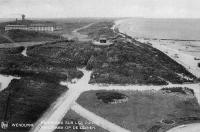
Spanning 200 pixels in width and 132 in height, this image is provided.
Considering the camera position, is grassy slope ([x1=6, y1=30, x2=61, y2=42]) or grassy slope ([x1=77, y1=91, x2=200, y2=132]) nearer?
grassy slope ([x1=77, y1=91, x2=200, y2=132])

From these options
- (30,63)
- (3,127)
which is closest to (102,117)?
(3,127)

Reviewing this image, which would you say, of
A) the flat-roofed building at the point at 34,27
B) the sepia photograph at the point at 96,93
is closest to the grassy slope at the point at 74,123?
the sepia photograph at the point at 96,93

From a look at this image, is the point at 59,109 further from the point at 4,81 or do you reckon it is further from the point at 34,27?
the point at 34,27

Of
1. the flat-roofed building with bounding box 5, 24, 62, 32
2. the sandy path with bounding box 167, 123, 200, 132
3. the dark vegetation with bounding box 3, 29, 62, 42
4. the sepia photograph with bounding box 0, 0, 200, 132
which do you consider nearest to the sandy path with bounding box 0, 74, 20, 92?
the sepia photograph with bounding box 0, 0, 200, 132

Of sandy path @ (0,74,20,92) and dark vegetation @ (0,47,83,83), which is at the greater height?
dark vegetation @ (0,47,83,83)

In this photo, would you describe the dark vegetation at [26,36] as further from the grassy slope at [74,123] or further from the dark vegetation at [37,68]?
the grassy slope at [74,123]

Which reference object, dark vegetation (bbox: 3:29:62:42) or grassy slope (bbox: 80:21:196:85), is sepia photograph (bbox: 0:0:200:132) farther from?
dark vegetation (bbox: 3:29:62:42)

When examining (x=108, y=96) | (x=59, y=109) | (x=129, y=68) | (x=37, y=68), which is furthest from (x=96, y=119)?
(x=37, y=68)

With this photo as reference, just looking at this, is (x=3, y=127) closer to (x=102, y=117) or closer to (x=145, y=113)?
(x=102, y=117)
